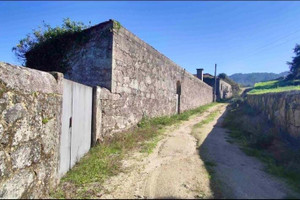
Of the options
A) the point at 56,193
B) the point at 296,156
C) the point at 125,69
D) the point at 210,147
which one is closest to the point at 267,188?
the point at 296,156

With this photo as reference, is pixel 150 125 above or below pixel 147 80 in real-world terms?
below

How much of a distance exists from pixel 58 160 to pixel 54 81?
1.11 meters

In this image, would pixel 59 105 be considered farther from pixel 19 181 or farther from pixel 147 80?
pixel 147 80

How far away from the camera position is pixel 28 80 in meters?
2.60

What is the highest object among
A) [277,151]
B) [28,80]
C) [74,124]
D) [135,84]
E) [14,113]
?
[135,84]

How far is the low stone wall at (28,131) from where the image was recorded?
7.50ft

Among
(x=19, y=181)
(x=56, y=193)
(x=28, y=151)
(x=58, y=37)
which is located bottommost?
(x=56, y=193)

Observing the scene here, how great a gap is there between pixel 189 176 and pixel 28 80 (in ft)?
8.63

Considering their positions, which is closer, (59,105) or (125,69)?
(59,105)

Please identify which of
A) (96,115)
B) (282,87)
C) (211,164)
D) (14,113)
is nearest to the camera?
(14,113)

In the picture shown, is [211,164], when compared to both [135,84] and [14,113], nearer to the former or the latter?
Result: [14,113]

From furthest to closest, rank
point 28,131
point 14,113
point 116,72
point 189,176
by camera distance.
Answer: point 116,72, point 189,176, point 28,131, point 14,113

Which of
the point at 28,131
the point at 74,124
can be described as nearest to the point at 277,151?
the point at 74,124

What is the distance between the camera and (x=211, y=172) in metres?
3.79
